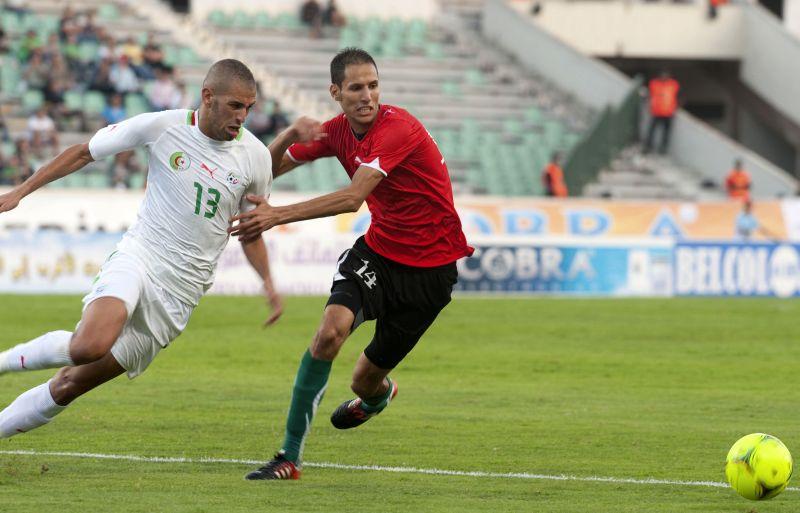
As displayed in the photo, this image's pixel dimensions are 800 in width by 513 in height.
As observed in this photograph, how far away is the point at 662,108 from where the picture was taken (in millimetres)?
33594

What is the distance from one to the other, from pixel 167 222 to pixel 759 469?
132 inches

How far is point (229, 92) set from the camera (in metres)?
7.99

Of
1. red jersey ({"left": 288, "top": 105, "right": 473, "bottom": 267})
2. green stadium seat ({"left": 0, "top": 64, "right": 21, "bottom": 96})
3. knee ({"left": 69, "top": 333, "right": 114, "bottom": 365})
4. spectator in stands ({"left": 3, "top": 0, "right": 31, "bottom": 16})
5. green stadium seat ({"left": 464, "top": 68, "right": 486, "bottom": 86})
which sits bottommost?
green stadium seat ({"left": 464, "top": 68, "right": 486, "bottom": 86})

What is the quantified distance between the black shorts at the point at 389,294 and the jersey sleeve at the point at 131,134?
1.32 meters

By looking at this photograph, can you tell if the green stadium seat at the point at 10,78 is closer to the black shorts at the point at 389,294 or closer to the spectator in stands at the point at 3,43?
the spectator in stands at the point at 3,43

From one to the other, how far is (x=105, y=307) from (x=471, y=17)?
1231 inches

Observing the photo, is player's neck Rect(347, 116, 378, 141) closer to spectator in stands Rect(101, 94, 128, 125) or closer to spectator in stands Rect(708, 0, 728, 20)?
spectator in stands Rect(101, 94, 128, 125)

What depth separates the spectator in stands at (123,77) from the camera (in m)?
28.4

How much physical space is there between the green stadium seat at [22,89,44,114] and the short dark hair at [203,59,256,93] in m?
20.8

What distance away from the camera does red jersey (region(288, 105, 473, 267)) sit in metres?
8.59

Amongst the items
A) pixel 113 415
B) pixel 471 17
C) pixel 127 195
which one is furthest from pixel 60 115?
pixel 113 415

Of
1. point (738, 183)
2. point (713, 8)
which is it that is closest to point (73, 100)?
point (738, 183)

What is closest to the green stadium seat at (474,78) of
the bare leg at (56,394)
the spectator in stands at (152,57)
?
the spectator in stands at (152,57)

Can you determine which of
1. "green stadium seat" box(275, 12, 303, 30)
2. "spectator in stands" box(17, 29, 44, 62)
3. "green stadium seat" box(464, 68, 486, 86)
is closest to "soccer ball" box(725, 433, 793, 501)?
"spectator in stands" box(17, 29, 44, 62)
